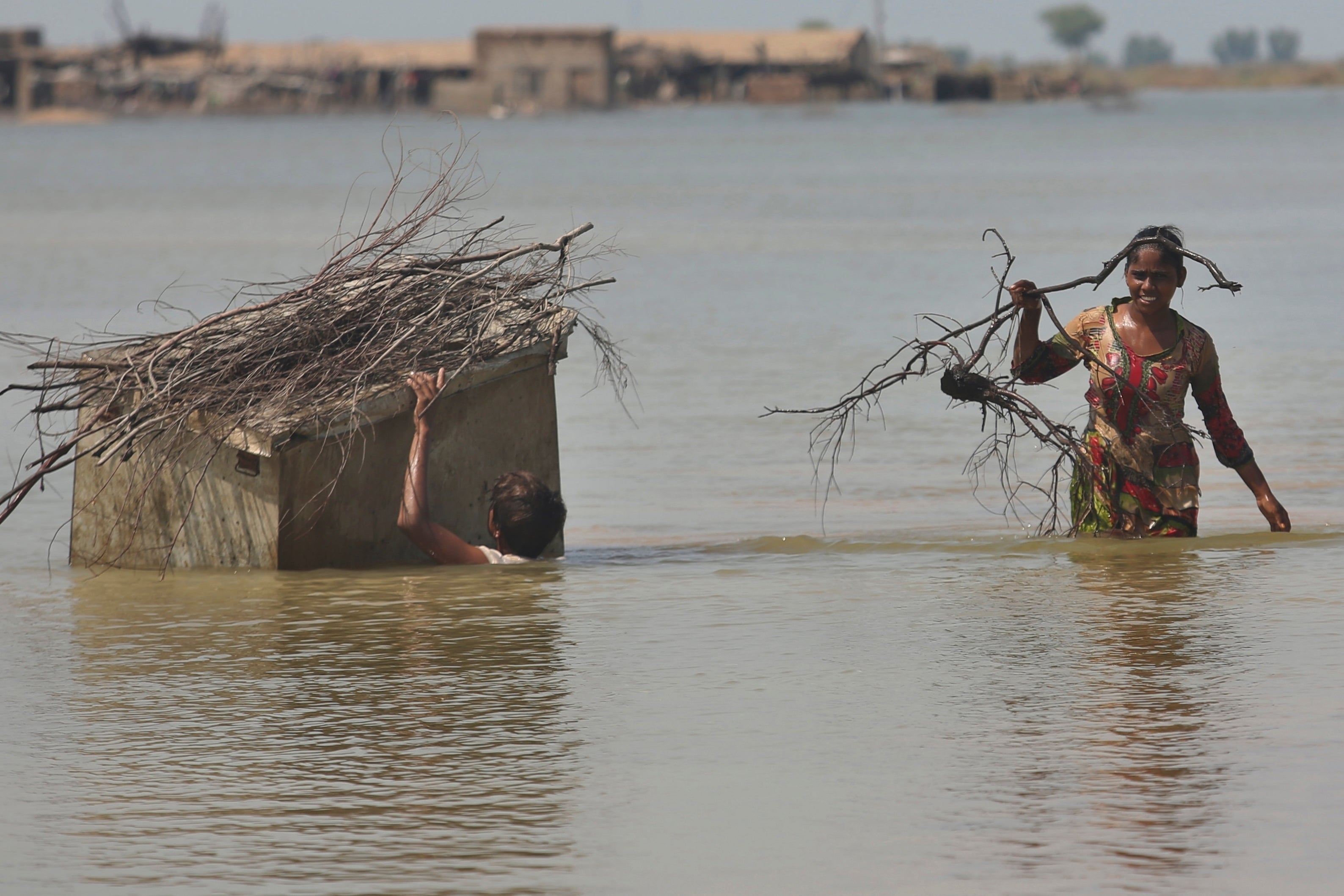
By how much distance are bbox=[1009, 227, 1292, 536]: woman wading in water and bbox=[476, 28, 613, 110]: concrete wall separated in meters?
99.1

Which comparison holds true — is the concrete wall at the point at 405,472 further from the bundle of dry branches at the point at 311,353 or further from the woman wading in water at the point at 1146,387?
the woman wading in water at the point at 1146,387

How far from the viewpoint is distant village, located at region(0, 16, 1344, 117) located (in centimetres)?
10575

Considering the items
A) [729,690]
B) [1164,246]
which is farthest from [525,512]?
[1164,246]

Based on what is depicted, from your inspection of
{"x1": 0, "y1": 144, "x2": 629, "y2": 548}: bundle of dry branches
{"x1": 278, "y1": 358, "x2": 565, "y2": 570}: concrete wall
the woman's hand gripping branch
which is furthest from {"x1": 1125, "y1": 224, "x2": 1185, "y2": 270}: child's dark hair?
{"x1": 278, "y1": 358, "x2": 565, "y2": 570}: concrete wall

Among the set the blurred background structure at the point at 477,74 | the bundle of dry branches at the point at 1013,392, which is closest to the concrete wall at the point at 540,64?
the blurred background structure at the point at 477,74

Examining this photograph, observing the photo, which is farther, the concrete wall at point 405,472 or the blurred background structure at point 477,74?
the blurred background structure at point 477,74

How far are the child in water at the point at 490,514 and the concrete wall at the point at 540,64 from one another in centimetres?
9865

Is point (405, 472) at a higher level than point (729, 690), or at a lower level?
higher

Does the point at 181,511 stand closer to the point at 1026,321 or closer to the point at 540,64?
the point at 1026,321

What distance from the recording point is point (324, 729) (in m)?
4.55

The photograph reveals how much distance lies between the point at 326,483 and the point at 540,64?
101664mm

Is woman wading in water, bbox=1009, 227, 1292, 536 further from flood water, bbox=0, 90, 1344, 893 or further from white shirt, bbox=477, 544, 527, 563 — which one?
white shirt, bbox=477, 544, 527, 563

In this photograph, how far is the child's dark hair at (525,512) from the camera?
642 centimetres

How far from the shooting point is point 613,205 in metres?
32.2
